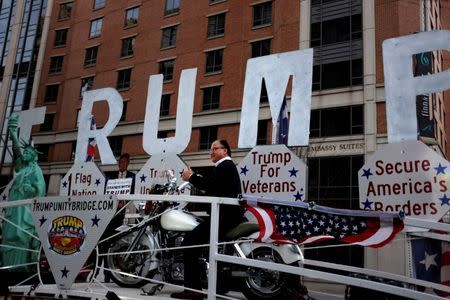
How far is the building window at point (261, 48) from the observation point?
104 ft

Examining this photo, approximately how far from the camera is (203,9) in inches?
1384

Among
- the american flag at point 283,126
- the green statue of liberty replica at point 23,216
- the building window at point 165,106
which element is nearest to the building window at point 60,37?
the building window at point 165,106

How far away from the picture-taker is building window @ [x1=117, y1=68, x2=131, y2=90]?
37.9 m

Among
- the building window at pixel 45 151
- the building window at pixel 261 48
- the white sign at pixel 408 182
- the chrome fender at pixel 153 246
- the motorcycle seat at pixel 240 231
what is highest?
the building window at pixel 261 48

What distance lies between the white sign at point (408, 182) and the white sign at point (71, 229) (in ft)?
9.98

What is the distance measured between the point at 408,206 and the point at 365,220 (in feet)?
3.62

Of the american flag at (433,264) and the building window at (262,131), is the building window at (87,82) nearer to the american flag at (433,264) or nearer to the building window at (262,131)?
the building window at (262,131)

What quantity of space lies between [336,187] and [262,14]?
13940 mm

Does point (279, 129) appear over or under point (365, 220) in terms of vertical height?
over

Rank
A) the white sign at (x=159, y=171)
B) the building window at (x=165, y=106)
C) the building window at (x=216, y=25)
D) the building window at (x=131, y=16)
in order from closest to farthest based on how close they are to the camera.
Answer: the white sign at (x=159, y=171), the building window at (x=216, y=25), the building window at (x=165, y=106), the building window at (x=131, y=16)

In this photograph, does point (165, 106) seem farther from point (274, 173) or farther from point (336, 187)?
point (274, 173)

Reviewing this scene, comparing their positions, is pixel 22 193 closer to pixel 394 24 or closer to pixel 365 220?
pixel 365 220

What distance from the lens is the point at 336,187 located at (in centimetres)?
2678

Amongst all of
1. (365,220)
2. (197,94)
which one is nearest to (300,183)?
(365,220)
